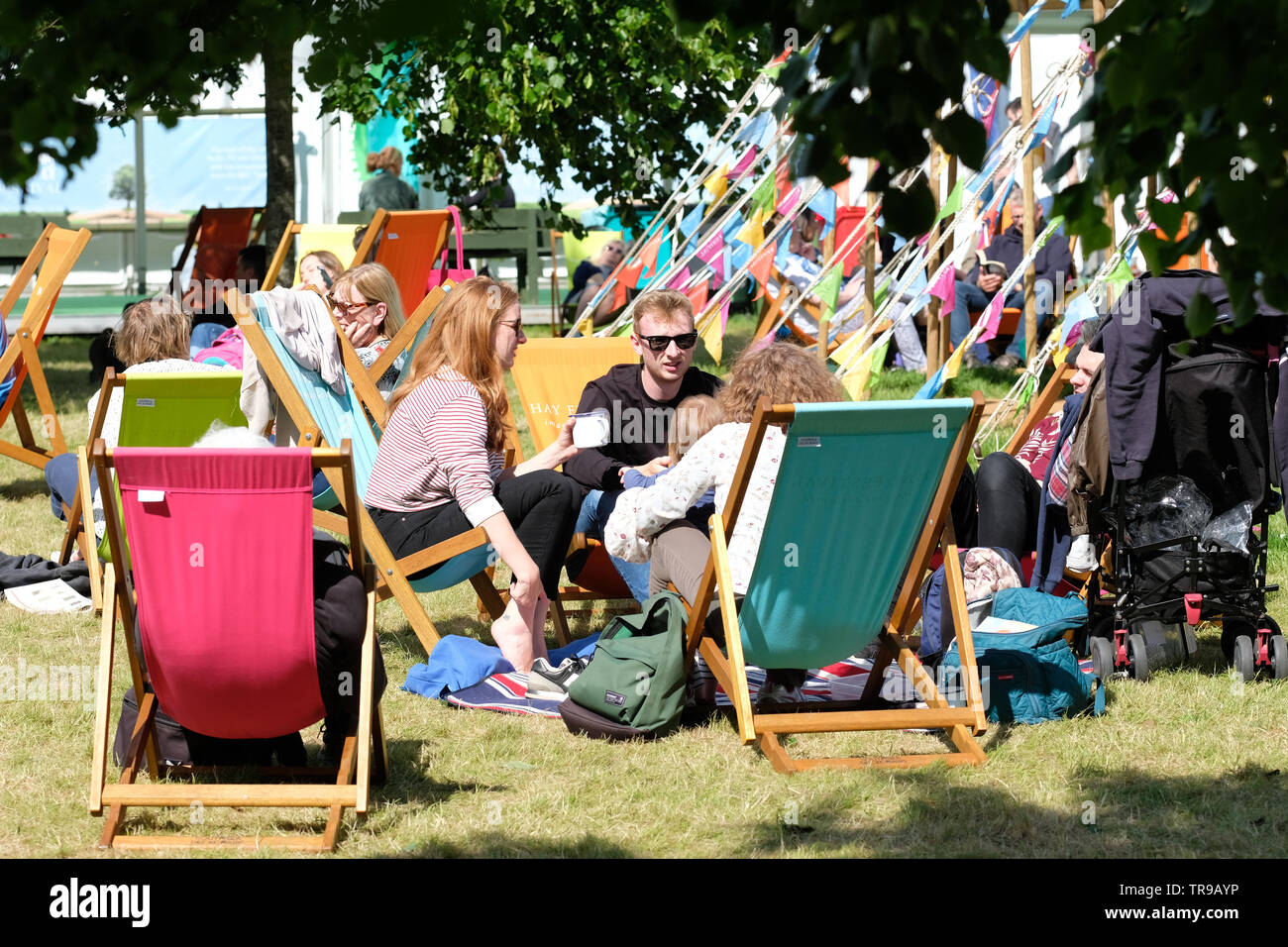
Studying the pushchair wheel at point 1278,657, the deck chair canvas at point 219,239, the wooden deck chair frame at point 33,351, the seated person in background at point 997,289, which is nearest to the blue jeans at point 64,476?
the wooden deck chair frame at point 33,351

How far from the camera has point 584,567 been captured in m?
5.12

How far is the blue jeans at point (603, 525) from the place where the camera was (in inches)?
177

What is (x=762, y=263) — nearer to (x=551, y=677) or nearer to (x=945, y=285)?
(x=945, y=285)

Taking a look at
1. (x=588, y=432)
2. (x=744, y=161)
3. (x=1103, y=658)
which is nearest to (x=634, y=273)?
(x=744, y=161)

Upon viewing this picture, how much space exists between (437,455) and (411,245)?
5009 millimetres

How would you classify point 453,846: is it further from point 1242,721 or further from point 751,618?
point 1242,721

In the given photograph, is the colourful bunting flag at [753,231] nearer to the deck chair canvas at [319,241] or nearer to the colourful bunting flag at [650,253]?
the colourful bunting flag at [650,253]

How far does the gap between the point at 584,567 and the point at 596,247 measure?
870 cm

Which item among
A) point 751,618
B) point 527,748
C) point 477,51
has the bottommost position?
point 527,748

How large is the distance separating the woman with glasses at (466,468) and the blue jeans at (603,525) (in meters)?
0.17

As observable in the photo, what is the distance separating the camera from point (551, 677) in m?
4.39

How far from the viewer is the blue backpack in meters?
→ 3.99

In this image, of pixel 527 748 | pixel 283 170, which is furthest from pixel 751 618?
pixel 283 170
